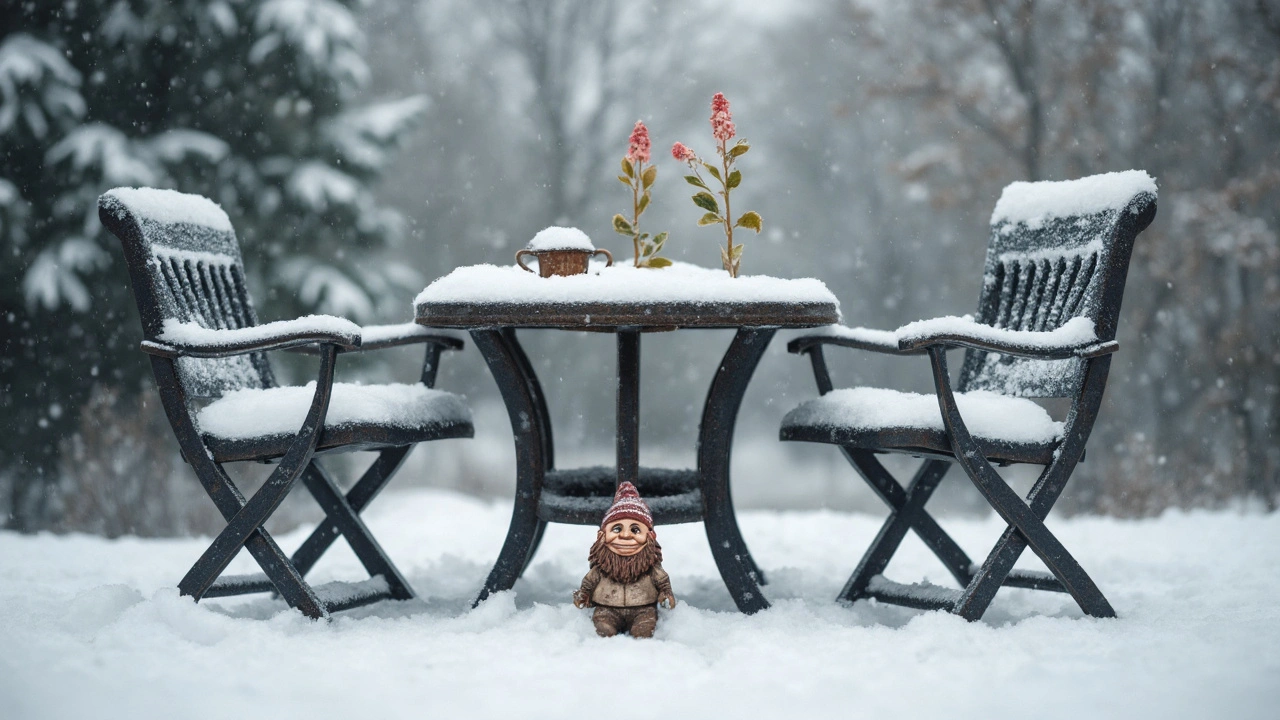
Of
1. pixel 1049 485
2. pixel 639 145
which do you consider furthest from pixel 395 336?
pixel 1049 485

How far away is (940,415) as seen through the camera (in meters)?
2.55

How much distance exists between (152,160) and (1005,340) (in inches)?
181

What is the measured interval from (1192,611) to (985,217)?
6545mm

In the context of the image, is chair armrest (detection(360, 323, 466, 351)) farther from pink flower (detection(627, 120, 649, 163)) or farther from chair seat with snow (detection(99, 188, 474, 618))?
pink flower (detection(627, 120, 649, 163))

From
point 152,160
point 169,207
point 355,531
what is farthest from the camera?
point 152,160

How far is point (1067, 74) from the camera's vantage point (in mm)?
7859

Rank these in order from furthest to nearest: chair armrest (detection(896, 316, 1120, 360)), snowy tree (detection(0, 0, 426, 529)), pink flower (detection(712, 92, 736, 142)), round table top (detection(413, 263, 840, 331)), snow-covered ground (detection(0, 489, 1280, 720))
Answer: snowy tree (detection(0, 0, 426, 529)), pink flower (detection(712, 92, 736, 142)), chair armrest (detection(896, 316, 1120, 360)), round table top (detection(413, 263, 840, 331)), snow-covered ground (detection(0, 489, 1280, 720))

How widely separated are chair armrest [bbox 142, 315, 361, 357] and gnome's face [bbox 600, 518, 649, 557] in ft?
2.52

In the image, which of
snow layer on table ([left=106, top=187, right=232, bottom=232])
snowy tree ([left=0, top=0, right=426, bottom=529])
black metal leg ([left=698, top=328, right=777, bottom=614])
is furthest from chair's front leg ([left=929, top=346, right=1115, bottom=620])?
snowy tree ([left=0, top=0, right=426, bottom=529])

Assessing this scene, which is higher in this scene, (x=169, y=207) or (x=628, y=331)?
(x=169, y=207)

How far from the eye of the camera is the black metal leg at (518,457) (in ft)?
8.69

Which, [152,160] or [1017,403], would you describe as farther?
[152,160]

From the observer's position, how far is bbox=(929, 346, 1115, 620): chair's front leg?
8.14 feet

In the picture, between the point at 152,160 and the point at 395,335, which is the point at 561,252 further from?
the point at 152,160
